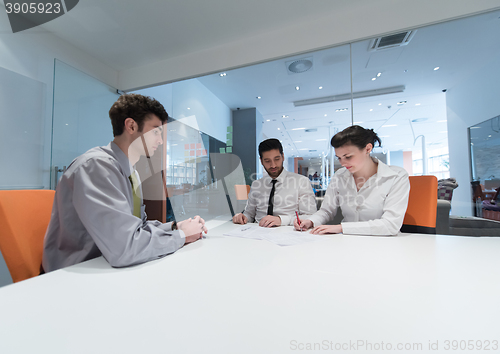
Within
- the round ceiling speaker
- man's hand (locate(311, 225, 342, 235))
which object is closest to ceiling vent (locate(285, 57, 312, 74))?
the round ceiling speaker

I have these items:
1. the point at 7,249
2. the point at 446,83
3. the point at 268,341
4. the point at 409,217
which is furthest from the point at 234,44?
the point at 268,341

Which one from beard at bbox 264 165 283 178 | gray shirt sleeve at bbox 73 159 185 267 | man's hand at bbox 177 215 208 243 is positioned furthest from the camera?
beard at bbox 264 165 283 178

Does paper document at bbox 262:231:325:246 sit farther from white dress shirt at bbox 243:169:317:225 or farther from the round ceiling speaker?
the round ceiling speaker

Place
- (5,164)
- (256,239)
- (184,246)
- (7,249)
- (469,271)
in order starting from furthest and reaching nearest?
(5,164) → (256,239) → (184,246) → (7,249) → (469,271)

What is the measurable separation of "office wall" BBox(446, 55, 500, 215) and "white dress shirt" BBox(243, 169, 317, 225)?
6.74ft

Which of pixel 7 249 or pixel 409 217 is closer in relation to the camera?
pixel 7 249

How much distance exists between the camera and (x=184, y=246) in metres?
0.94

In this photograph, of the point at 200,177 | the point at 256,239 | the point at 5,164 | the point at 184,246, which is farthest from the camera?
the point at 200,177

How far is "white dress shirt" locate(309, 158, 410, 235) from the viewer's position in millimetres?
1166

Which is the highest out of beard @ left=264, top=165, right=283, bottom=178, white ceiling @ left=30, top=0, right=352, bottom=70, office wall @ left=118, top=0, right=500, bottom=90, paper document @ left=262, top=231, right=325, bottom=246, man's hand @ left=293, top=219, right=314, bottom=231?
white ceiling @ left=30, top=0, right=352, bottom=70

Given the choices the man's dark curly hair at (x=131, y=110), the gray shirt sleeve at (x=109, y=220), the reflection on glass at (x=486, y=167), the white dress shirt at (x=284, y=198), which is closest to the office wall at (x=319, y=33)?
the reflection on glass at (x=486, y=167)

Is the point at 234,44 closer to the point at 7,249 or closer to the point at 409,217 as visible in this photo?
the point at 409,217

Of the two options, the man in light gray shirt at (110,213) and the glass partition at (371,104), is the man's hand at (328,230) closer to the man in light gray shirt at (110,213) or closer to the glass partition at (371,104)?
the man in light gray shirt at (110,213)

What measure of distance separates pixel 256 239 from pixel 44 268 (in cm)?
85
